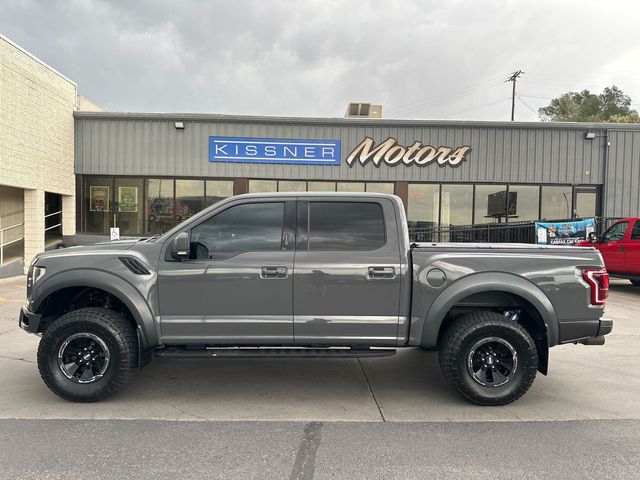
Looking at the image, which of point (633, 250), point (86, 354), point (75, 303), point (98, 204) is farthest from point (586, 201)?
point (98, 204)

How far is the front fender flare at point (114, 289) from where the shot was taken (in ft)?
13.0

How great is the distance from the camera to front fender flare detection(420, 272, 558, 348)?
3967 mm

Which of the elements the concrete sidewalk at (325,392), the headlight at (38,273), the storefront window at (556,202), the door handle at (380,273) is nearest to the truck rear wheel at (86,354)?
the concrete sidewalk at (325,392)

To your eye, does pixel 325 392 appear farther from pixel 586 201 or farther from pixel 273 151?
pixel 586 201

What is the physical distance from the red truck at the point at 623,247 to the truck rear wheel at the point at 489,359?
28.8 ft

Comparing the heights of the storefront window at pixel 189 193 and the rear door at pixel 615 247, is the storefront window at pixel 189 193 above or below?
above

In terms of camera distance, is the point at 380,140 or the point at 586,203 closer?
the point at 380,140

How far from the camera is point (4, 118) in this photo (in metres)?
11.9

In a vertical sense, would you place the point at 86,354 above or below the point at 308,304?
below

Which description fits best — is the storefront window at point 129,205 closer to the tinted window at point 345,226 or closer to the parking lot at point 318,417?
the parking lot at point 318,417

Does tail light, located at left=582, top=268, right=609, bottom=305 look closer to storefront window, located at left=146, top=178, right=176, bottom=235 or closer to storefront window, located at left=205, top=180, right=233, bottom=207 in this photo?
storefront window, located at left=205, top=180, right=233, bottom=207

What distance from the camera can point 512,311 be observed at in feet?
14.3

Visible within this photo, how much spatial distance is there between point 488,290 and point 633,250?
900 centimetres

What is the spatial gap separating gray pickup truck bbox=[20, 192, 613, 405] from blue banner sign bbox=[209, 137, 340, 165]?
38.7 feet
